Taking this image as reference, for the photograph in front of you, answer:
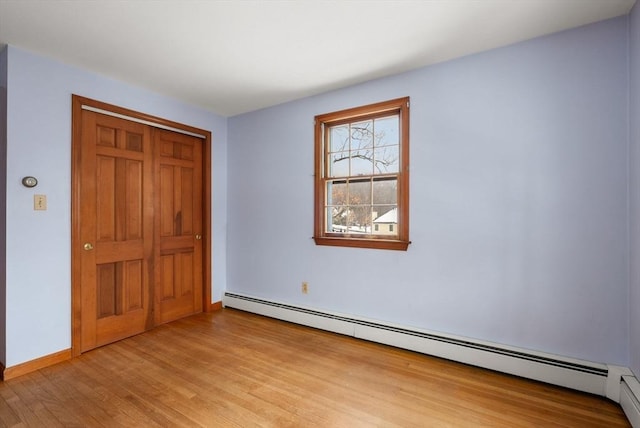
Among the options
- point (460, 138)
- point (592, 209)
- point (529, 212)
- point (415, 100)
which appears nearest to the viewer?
point (592, 209)

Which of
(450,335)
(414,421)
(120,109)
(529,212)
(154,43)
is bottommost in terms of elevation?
(414,421)

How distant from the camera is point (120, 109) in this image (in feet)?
9.87

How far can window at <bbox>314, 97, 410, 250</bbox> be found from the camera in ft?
9.41

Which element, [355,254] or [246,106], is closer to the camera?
[355,254]

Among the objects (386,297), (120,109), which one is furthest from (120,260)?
(386,297)

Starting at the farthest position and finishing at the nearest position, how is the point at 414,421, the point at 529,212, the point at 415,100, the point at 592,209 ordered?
the point at 415,100, the point at 529,212, the point at 592,209, the point at 414,421

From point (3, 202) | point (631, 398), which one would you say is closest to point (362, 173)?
point (631, 398)

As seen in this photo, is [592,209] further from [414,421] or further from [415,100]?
[414,421]

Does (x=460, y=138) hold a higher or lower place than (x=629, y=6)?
lower

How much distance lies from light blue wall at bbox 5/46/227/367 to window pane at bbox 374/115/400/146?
2676 millimetres

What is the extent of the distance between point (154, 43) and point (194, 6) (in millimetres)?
624

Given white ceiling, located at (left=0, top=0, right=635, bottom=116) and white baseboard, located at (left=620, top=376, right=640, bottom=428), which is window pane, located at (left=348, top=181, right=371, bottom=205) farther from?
white baseboard, located at (left=620, top=376, right=640, bottom=428)

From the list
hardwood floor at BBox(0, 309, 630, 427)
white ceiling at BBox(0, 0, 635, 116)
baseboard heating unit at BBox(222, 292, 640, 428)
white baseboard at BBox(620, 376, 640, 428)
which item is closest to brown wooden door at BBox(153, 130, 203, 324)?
hardwood floor at BBox(0, 309, 630, 427)

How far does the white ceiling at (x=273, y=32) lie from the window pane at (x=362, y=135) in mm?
461
